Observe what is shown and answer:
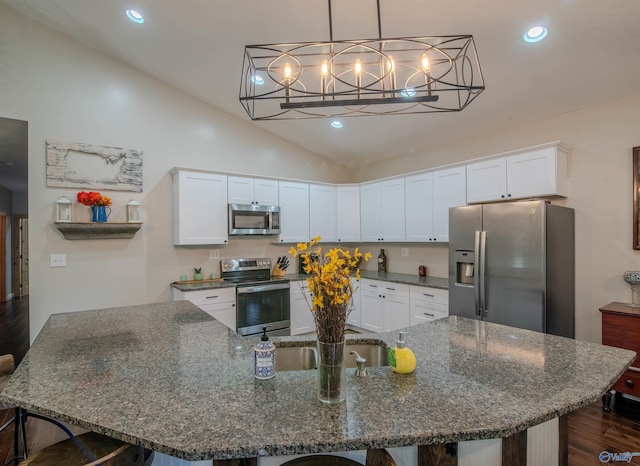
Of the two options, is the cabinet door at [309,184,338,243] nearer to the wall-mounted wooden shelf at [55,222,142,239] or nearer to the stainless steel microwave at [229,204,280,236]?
the stainless steel microwave at [229,204,280,236]

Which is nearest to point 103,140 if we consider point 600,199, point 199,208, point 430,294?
point 199,208

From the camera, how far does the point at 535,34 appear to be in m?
2.37

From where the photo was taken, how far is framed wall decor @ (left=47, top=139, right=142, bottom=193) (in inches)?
133

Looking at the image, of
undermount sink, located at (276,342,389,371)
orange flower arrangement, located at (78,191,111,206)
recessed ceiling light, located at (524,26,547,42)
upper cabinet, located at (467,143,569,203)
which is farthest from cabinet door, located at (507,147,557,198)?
orange flower arrangement, located at (78,191,111,206)

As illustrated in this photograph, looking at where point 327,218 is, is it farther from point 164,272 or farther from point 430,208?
point 164,272

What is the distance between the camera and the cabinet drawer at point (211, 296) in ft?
11.9

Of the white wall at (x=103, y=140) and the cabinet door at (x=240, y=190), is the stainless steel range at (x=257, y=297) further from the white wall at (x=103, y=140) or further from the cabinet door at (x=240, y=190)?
the cabinet door at (x=240, y=190)

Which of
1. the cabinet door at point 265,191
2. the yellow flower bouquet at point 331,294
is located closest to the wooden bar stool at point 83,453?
the yellow flower bouquet at point 331,294

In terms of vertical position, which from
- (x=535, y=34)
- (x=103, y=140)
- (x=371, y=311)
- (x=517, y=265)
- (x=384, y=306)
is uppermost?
(x=535, y=34)

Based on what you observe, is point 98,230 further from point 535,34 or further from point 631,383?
point 631,383

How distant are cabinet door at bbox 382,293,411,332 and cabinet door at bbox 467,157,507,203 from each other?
4.82ft

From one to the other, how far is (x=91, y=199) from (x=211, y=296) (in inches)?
64.6

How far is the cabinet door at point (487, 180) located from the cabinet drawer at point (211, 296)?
9.89 ft

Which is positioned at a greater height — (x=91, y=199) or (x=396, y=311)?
(x=91, y=199)
